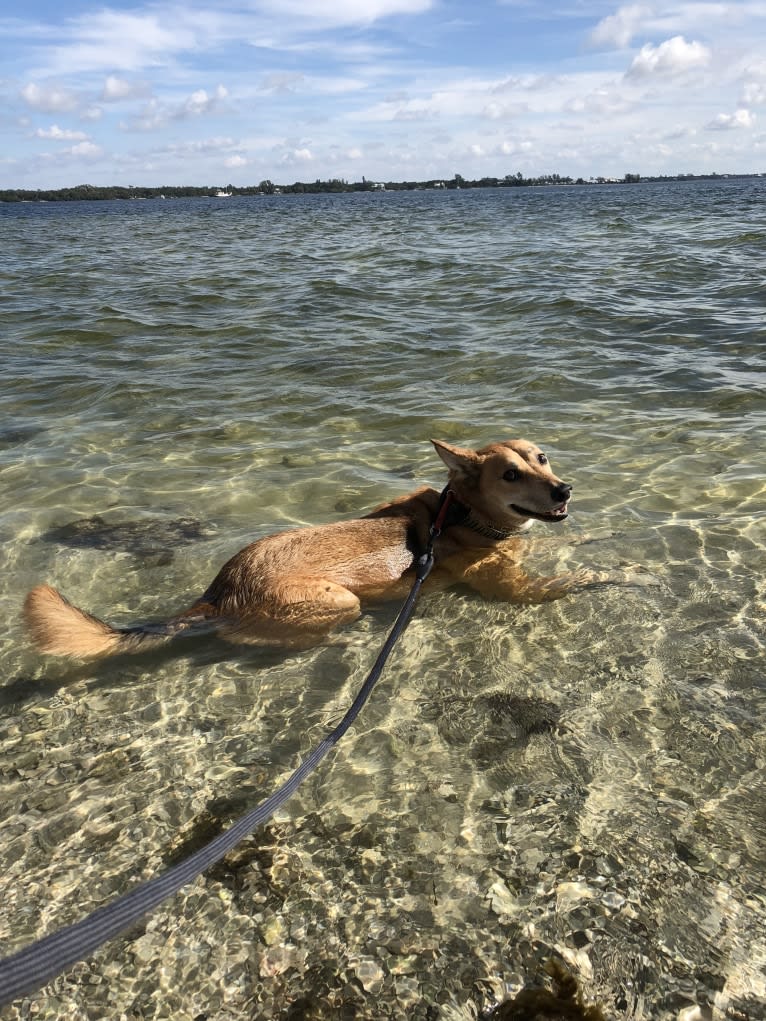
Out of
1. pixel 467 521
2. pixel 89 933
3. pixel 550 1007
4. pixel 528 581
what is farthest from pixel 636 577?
pixel 89 933

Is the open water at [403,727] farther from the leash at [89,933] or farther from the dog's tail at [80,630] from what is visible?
the leash at [89,933]

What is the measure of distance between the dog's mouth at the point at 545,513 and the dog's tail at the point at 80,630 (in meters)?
2.39

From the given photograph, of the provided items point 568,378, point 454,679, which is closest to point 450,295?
point 568,378

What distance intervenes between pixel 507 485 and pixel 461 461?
0.41 metres

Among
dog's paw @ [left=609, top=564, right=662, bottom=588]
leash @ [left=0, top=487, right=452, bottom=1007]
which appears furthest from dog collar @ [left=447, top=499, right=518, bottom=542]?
leash @ [left=0, top=487, right=452, bottom=1007]

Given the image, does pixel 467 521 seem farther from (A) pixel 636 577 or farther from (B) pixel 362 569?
(A) pixel 636 577

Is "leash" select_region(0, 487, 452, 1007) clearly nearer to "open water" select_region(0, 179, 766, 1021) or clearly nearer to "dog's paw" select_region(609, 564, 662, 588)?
"open water" select_region(0, 179, 766, 1021)

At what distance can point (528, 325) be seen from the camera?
564 inches

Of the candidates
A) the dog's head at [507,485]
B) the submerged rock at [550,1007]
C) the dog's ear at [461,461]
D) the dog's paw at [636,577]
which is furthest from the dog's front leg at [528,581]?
the submerged rock at [550,1007]

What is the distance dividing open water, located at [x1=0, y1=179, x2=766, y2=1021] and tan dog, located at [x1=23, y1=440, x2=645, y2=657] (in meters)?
0.19

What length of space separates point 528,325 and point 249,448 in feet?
24.8

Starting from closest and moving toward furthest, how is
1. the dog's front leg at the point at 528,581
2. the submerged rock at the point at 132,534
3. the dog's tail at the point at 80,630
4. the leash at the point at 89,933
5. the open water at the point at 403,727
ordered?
1. the leash at the point at 89,933
2. the open water at the point at 403,727
3. the dog's tail at the point at 80,630
4. the dog's front leg at the point at 528,581
5. the submerged rock at the point at 132,534

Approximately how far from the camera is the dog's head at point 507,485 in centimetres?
556

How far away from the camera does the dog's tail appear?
174 inches
